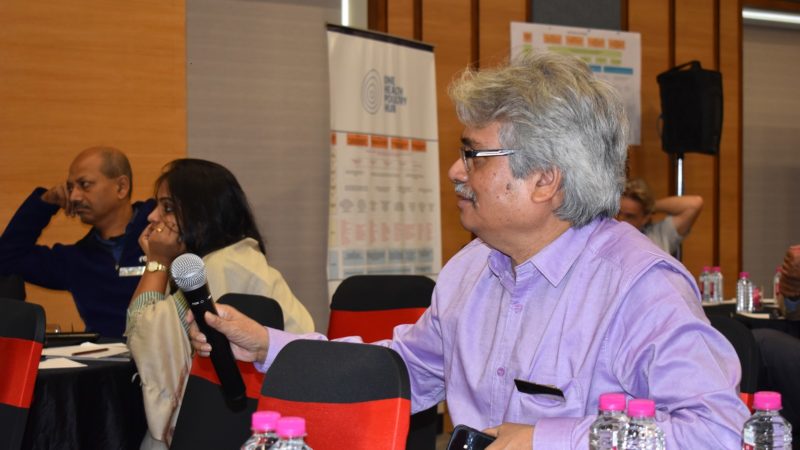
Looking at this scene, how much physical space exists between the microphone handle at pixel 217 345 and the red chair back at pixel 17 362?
2.18ft

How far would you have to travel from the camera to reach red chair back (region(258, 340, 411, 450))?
161 cm

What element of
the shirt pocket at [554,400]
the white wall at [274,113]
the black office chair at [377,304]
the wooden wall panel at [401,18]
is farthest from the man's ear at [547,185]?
the wooden wall panel at [401,18]

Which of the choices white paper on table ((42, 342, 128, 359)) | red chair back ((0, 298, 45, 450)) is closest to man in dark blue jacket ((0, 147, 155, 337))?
white paper on table ((42, 342, 128, 359))

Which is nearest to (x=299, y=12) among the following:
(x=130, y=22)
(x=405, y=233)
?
(x=130, y=22)

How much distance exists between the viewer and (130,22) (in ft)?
17.8

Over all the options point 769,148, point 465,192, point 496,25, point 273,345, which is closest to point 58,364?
point 273,345

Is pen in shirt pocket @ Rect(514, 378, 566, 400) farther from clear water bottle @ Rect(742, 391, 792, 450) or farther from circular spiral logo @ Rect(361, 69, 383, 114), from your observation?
circular spiral logo @ Rect(361, 69, 383, 114)

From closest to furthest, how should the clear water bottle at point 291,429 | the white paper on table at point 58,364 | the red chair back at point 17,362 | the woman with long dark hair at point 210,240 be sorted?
the clear water bottle at point 291,429 → the red chair back at point 17,362 → the white paper on table at point 58,364 → the woman with long dark hair at point 210,240

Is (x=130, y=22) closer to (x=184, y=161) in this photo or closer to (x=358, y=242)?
(x=358, y=242)

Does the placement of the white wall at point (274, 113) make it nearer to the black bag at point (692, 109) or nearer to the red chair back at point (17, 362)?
the black bag at point (692, 109)

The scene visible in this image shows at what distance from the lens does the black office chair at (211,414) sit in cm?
224

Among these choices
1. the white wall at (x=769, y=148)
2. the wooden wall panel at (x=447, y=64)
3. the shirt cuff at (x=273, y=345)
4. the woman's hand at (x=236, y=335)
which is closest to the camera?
the woman's hand at (x=236, y=335)

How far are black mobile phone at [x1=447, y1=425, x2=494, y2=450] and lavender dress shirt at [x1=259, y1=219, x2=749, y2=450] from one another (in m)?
0.09

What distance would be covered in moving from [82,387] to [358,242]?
248 cm
